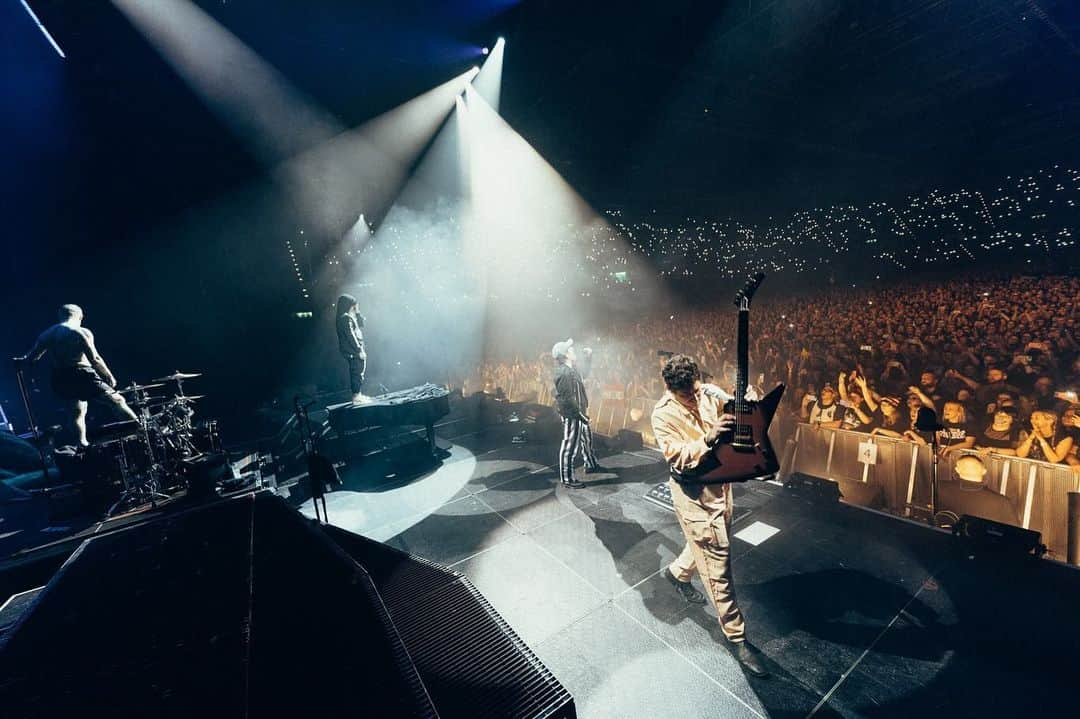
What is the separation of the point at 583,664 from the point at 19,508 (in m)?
7.45

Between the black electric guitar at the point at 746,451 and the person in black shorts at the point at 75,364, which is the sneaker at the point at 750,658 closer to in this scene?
the black electric guitar at the point at 746,451

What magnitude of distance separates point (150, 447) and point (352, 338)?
2994 mm

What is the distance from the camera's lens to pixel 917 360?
22.6 ft

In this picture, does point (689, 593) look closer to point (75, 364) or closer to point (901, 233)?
point (75, 364)

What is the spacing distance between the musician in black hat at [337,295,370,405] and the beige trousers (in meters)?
6.06

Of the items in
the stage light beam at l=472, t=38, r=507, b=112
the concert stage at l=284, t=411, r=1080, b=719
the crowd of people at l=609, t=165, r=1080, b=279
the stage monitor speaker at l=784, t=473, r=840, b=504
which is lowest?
the concert stage at l=284, t=411, r=1080, b=719

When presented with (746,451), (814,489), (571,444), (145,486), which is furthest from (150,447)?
(814,489)

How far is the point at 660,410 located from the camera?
116 inches

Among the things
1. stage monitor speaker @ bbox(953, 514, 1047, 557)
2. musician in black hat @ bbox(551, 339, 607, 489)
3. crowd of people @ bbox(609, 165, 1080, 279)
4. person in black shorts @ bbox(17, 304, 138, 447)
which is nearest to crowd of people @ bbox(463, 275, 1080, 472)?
crowd of people @ bbox(609, 165, 1080, 279)

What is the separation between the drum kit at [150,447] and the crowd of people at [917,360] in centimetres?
737

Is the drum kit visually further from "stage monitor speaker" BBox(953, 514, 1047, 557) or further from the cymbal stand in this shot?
"stage monitor speaker" BBox(953, 514, 1047, 557)

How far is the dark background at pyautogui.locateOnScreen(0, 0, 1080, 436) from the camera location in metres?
5.64

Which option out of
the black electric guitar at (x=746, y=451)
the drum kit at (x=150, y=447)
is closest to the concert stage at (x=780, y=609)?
the black electric guitar at (x=746, y=451)

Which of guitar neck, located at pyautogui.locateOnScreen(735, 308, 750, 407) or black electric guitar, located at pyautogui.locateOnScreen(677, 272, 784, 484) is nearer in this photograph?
black electric guitar, located at pyautogui.locateOnScreen(677, 272, 784, 484)
